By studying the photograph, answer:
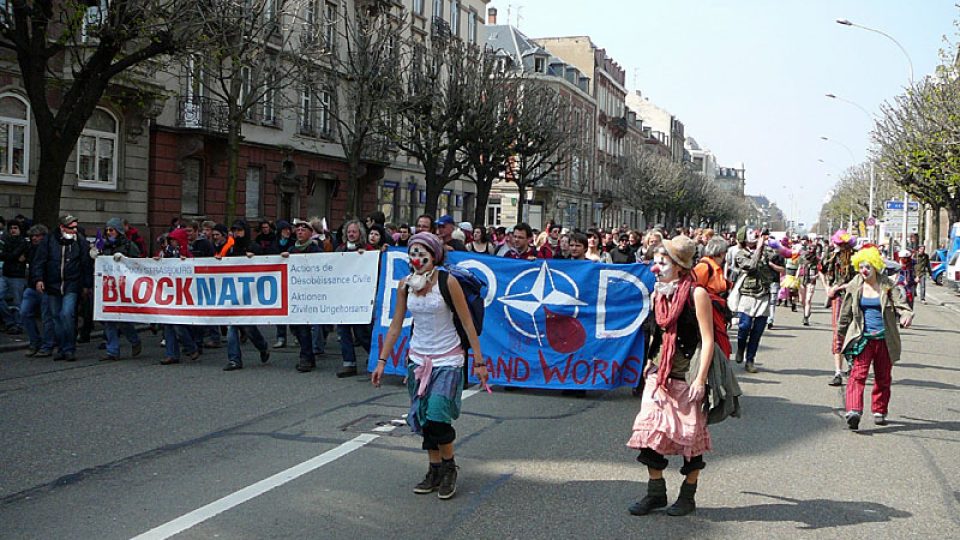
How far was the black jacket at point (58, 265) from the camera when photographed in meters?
11.4

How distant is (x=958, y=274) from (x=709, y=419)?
30.7 m

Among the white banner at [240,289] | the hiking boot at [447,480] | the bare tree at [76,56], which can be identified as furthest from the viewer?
the bare tree at [76,56]

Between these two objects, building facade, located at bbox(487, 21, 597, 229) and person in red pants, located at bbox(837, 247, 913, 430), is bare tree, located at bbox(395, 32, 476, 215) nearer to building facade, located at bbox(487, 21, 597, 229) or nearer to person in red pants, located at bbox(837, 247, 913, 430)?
person in red pants, located at bbox(837, 247, 913, 430)

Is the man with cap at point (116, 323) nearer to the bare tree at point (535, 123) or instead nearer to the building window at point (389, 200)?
the bare tree at point (535, 123)

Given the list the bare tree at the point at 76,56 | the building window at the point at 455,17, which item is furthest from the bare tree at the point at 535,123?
the bare tree at the point at 76,56

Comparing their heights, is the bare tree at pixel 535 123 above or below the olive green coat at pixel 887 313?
above

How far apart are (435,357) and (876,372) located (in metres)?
4.73

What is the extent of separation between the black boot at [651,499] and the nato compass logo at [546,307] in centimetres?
401

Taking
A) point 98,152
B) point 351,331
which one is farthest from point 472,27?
point 351,331

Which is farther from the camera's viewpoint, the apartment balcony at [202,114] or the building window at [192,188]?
the building window at [192,188]

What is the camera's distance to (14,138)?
2183 cm

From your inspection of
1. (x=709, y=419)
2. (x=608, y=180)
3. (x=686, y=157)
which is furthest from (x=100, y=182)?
(x=686, y=157)

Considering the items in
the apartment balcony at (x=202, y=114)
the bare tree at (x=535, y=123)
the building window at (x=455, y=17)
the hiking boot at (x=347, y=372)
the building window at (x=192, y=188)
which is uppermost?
the building window at (x=455, y=17)

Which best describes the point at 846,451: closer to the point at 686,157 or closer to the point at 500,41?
the point at 500,41
